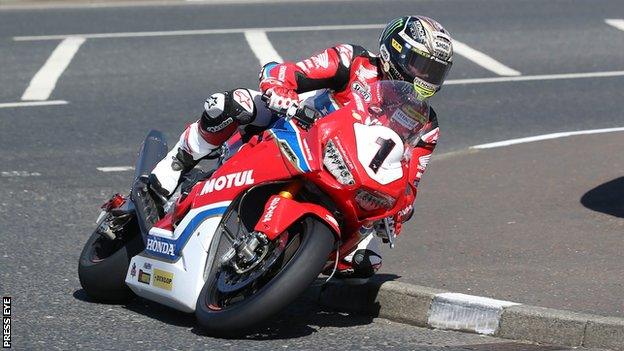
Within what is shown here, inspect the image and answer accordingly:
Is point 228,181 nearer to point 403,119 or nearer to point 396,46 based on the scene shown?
point 403,119

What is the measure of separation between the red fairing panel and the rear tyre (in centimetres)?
111

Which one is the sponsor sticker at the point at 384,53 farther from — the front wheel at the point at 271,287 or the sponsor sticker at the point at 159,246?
the sponsor sticker at the point at 159,246

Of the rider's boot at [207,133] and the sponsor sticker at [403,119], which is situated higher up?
the sponsor sticker at [403,119]

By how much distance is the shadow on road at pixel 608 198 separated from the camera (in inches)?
337

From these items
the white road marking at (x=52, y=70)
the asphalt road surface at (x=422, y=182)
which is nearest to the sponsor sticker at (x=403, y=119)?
the asphalt road surface at (x=422, y=182)

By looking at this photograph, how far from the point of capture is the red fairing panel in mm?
5914

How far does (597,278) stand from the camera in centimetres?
694

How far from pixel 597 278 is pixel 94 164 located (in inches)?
189

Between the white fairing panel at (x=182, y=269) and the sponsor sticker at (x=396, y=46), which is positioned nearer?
the white fairing panel at (x=182, y=269)

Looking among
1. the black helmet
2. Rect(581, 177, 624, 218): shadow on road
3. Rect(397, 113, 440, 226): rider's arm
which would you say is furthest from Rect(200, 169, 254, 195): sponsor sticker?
Rect(581, 177, 624, 218): shadow on road

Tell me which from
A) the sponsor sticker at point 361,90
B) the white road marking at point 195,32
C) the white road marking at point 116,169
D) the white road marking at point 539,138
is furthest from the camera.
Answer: the white road marking at point 195,32

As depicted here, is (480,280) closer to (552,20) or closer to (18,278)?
(18,278)

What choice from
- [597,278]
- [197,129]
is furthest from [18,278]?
[597,278]

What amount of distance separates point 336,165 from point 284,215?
34cm
